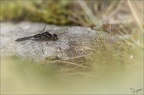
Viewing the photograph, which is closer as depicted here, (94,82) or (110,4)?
(94,82)

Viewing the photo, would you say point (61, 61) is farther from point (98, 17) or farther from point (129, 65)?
point (98, 17)

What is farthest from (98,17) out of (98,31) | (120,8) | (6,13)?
(98,31)

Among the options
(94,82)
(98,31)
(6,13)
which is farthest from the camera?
(6,13)

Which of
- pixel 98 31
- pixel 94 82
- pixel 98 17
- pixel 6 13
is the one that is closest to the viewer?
pixel 94 82

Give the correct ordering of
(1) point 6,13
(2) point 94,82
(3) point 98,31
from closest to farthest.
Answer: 1. (2) point 94,82
2. (3) point 98,31
3. (1) point 6,13

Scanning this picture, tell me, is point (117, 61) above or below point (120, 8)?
below

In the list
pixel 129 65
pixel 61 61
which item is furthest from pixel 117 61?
pixel 61 61

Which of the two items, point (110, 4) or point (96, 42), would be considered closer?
point (96, 42)

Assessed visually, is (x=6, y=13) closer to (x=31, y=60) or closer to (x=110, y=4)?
(x=110, y=4)

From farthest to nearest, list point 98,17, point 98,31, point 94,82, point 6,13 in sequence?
point 6,13
point 98,17
point 98,31
point 94,82
